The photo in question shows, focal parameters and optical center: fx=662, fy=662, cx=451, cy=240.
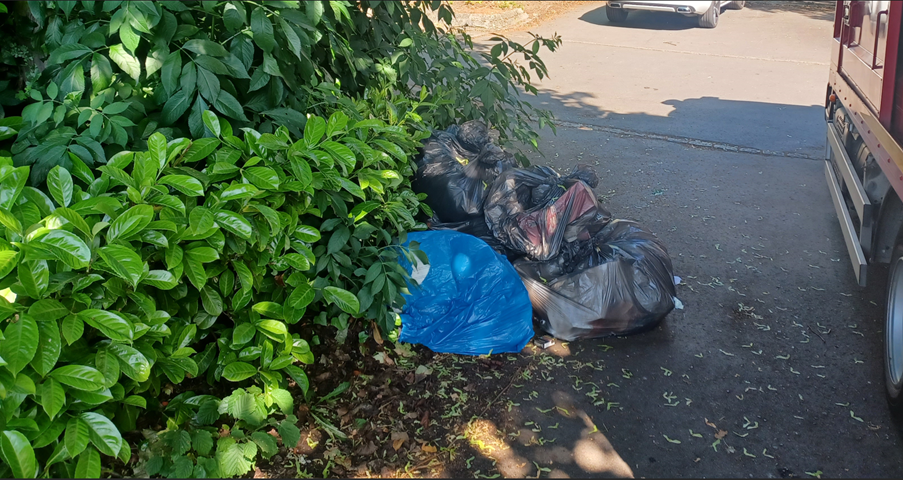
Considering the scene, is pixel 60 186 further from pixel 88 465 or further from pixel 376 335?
pixel 376 335

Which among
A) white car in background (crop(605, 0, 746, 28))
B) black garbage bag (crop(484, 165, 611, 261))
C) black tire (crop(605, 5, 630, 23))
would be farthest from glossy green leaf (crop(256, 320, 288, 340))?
black tire (crop(605, 5, 630, 23))

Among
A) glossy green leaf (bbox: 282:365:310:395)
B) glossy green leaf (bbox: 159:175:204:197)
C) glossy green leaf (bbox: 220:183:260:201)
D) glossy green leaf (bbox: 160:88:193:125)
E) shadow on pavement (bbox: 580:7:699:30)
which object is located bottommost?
shadow on pavement (bbox: 580:7:699:30)

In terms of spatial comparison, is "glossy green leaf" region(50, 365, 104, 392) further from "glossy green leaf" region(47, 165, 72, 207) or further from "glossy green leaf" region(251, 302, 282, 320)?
"glossy green leaf" region(251, 302, 282, 320)

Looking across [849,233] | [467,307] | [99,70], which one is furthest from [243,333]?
[849,233]

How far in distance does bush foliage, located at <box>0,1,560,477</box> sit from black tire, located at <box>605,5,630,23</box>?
1122 cm

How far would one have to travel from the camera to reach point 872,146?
3.48 m

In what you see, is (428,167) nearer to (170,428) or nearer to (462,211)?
(462,211)

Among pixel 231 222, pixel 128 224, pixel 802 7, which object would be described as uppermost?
pixel 128 224

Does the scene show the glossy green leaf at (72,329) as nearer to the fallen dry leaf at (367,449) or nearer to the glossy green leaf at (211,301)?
the glossy green leaf at (211,301)

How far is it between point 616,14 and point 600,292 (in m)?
11.2

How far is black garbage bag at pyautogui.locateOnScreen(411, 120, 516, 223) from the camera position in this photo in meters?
3.87

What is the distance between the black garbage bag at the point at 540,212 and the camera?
3654mm

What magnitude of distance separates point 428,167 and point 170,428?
2.06 metres

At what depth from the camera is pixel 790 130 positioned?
23.4 feet
